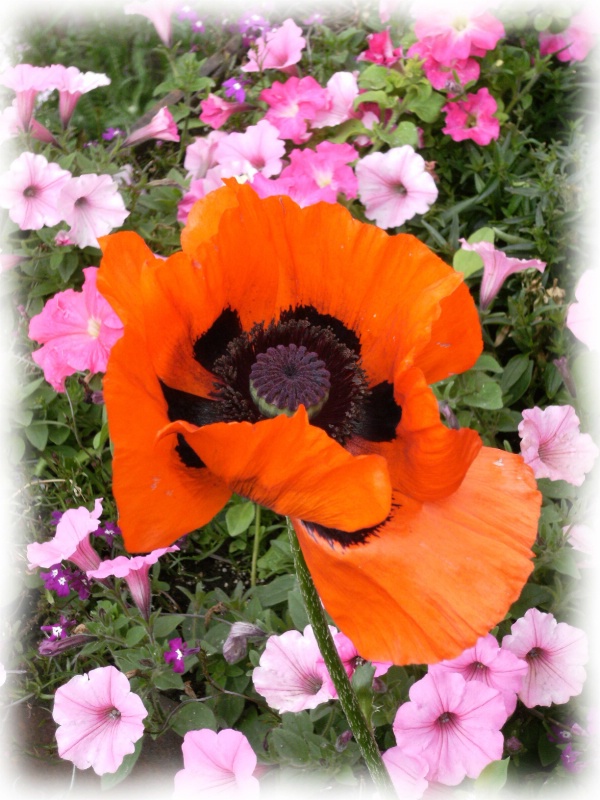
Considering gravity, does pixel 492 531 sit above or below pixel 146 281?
below

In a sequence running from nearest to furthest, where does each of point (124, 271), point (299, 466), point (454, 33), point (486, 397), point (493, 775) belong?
1. point (299, 466)
2. point (124, 271)
3. point (493, 775)
4. point (486, 397)
5. point (454, 33)

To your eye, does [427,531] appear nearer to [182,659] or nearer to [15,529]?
[182,659]

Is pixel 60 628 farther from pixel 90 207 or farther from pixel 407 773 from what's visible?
pixel 90 207

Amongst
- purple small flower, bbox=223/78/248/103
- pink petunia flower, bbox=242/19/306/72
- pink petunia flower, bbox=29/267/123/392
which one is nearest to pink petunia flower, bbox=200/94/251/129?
purple small flower, bbox=223/78/248/103

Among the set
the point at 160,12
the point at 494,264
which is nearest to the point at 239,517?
the point at 494,264

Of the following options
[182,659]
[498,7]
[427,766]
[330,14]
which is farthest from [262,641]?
[330,14]
